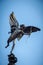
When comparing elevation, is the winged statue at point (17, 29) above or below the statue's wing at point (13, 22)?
below

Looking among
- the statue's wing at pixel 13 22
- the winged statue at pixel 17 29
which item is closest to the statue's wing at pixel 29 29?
the winged statue at pixel 17 29

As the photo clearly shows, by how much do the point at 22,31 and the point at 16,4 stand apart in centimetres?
36

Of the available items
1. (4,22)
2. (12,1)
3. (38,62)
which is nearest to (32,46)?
(38,62)

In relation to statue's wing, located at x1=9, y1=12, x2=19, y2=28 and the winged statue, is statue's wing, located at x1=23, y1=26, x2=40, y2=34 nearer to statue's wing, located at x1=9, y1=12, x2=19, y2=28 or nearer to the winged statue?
the winged statue

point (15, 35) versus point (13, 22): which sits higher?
point (13, 22)

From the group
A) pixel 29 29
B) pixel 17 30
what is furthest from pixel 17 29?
pixel 29 29

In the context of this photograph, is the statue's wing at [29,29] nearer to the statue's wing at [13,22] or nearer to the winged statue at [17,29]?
the winged statue at [17,29]

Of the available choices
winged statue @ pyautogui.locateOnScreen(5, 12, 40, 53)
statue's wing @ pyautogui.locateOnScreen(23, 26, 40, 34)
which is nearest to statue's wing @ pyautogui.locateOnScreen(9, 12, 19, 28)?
winged statue @ pyautogui.locateOnScreen(5, 12, 40, 53)

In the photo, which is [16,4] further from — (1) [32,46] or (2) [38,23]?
(1) [32,46]

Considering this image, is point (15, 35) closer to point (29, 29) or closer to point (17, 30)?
point (17, 30)

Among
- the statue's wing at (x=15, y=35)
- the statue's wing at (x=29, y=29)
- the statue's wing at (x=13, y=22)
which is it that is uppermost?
the statue's wing at (x=13, y=22)

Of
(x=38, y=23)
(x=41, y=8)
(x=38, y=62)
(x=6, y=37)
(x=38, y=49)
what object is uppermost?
(x=41, y=8)

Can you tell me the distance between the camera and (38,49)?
5.17 ft

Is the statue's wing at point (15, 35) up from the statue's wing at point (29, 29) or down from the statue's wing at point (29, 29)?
down
